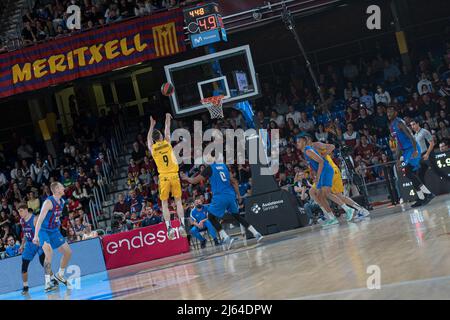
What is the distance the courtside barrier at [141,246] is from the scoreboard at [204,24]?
4331 millimetres

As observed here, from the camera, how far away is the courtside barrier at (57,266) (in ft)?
56.3

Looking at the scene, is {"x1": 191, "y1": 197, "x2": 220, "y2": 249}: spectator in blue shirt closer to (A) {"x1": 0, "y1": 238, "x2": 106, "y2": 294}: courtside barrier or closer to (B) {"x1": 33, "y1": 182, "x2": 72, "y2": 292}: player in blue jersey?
(A) {"x1": 0, "y1": 238, "x2": 106, "y2": 294}: courtside barrier

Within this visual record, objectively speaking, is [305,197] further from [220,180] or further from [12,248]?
[12,248]

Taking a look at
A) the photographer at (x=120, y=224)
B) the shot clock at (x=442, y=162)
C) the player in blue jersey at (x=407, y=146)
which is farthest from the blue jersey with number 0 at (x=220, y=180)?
the photographer at (x=120, y=224)

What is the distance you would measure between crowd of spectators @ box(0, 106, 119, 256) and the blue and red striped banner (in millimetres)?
2871

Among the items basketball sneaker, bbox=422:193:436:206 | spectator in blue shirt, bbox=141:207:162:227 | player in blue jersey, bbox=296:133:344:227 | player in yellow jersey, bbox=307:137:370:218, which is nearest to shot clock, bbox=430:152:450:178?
basketball sneaker, bbox=422:193:436:206

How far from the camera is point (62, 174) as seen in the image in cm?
2447

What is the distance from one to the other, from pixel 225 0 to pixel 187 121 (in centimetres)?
466

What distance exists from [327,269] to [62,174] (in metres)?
17.6

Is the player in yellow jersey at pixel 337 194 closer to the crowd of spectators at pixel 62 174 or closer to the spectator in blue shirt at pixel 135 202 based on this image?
the spectator in blue shirt at pixel 135 202

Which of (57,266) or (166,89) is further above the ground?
(166,89)

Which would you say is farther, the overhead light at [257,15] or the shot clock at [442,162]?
the overhead light at [257,15]

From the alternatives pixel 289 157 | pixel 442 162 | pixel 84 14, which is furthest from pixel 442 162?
pixel 84 14
